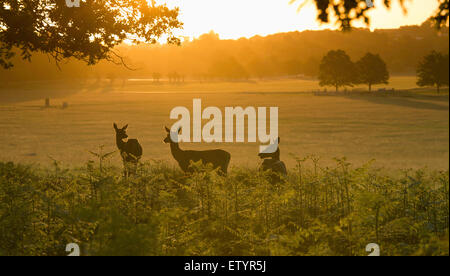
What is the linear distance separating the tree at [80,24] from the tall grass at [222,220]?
13.1 feet

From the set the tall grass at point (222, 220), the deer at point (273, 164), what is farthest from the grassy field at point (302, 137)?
the tall grass at point (222, 220)

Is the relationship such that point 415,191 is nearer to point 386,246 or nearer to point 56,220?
point 386,246

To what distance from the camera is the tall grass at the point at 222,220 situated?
6207 millimetres

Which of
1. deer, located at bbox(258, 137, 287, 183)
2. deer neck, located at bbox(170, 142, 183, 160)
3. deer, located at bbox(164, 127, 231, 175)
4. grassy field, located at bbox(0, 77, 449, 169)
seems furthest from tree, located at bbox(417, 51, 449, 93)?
deer neck, located at bbox(170, 142, 183, 160)

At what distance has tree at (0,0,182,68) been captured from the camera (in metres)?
11.3

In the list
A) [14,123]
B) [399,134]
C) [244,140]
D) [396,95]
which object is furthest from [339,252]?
[396,95]

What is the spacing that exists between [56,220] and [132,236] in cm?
365

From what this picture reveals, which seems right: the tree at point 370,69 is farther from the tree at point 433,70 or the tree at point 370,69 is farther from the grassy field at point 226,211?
the grassy field at point 226,211

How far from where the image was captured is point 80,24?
11.6 metres

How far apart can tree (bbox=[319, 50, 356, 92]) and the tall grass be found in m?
70.8

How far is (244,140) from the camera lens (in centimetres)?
3014

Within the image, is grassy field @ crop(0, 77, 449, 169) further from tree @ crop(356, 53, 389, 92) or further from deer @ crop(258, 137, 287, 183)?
tree @ crop(356, 53, 389, 92)

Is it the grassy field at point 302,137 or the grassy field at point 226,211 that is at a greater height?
the grassy field at point 226,211

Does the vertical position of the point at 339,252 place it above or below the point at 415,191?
below
